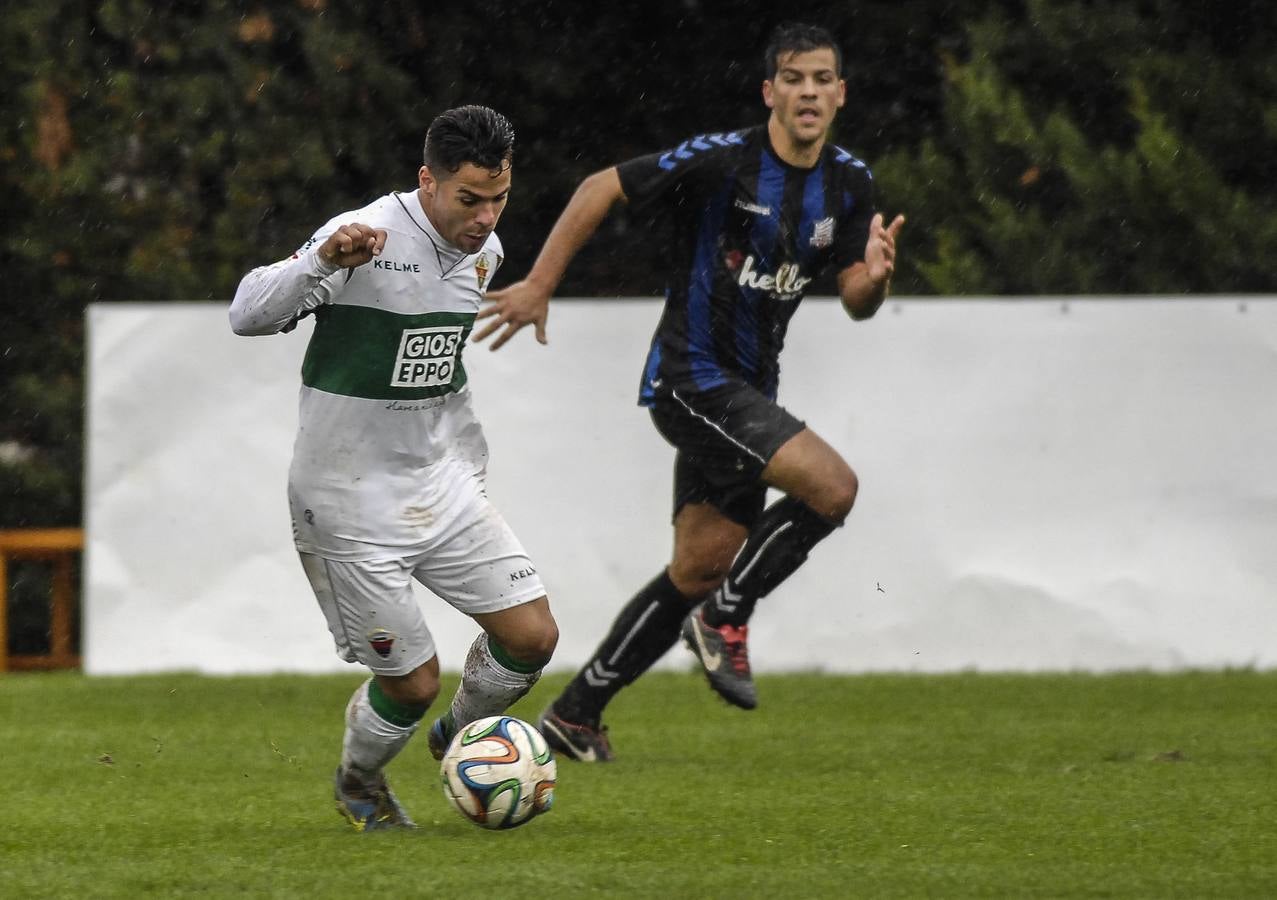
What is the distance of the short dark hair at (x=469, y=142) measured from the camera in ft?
17.3

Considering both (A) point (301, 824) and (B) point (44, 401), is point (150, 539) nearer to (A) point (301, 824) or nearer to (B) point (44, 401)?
(B) point (44, 401)

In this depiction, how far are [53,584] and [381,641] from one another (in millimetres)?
7835

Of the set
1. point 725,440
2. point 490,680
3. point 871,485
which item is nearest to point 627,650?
point 725,440

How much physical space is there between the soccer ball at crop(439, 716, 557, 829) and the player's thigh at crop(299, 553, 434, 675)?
0.28m

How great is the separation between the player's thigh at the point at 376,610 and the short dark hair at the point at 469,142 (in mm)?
990

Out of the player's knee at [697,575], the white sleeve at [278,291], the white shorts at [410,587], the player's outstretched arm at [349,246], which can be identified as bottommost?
the player's knee at [697,575]

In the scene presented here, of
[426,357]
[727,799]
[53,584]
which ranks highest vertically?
[426,357]

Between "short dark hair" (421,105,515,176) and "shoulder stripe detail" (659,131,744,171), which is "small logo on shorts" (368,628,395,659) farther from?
"shoulder stripe detail" (659,131,744,171)

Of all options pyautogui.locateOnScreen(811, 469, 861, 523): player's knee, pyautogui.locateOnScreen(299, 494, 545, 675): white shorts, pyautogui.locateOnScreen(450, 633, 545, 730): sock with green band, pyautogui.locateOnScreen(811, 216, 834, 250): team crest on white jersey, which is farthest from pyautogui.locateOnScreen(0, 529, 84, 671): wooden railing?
pyautogui.locateOnScreen(299, 494, 545, 675): white shorts

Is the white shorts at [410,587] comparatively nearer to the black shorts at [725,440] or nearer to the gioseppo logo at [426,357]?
the gioseppo logo at [426,357]

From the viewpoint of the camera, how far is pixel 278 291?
502 cm

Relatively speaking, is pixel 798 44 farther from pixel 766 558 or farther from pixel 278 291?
pixel 278 291

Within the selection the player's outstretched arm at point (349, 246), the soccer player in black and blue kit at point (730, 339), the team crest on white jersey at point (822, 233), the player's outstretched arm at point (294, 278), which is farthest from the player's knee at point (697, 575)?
the player's outstretched arm at point (349, 246)

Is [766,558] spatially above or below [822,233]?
below
